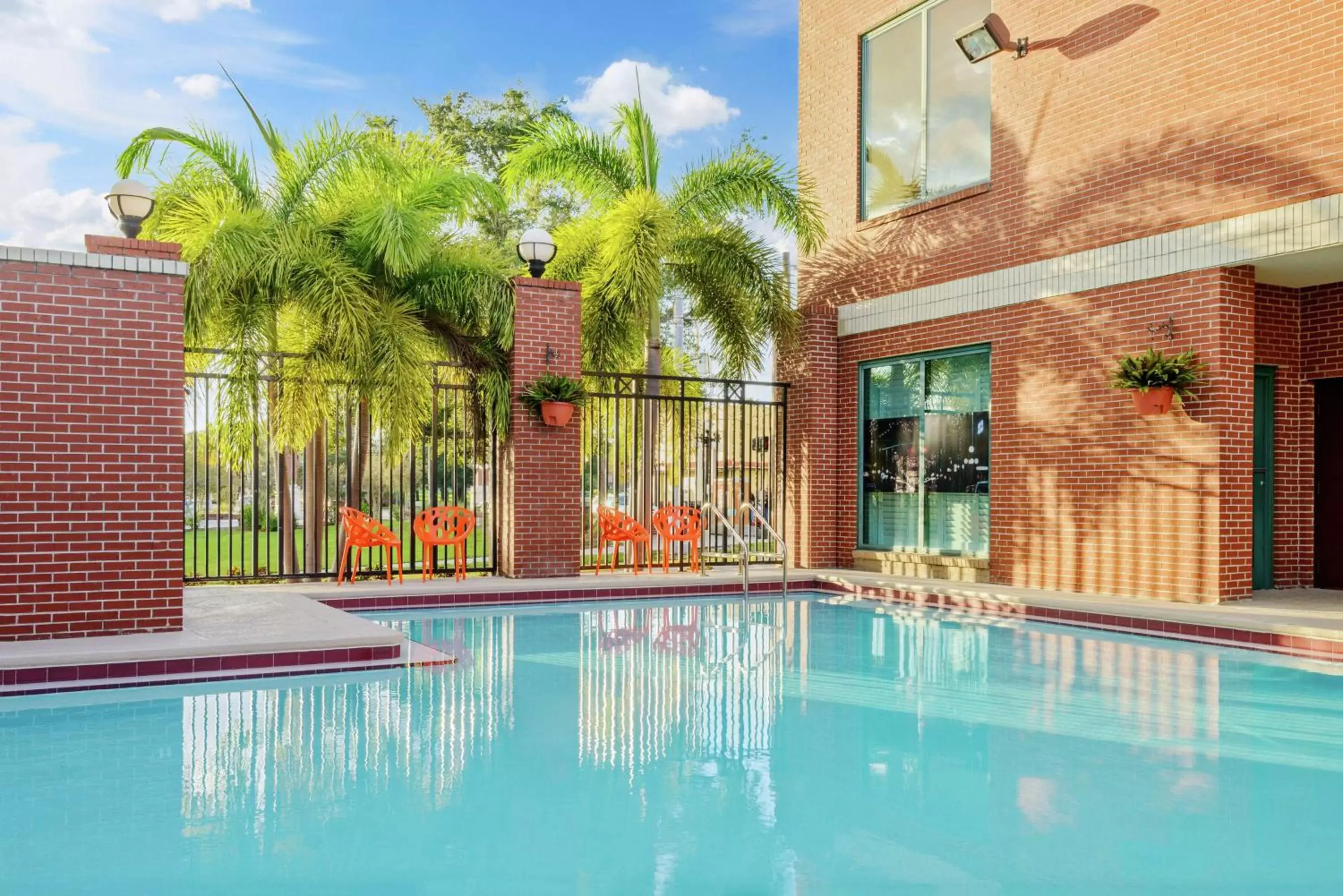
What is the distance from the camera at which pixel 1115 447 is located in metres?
8.79

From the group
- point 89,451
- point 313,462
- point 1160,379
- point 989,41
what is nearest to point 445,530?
point 313,462

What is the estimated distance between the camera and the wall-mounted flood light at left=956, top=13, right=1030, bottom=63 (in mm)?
9648

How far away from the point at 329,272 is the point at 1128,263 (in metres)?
6.88

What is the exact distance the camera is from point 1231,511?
8039mm

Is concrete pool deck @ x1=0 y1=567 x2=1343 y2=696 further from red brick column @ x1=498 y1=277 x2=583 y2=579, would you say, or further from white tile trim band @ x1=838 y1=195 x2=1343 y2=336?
white tile trim band @ x1=838 y1=195 x2=1343 y2=336

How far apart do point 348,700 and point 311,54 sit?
2033cm

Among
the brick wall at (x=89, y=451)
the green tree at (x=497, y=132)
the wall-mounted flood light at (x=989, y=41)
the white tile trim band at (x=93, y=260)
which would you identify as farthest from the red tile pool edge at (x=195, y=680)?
the green tree at (x=497, y=132)

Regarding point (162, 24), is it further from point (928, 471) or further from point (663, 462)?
point (928, 471)

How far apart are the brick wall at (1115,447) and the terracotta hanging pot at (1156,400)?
215 millimetres

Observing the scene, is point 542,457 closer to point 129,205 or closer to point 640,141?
point 640,141

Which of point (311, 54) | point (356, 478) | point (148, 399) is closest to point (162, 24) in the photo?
point (311, 54)

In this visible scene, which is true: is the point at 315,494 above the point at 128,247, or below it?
below

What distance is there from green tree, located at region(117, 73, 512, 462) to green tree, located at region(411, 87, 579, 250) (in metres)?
9.53

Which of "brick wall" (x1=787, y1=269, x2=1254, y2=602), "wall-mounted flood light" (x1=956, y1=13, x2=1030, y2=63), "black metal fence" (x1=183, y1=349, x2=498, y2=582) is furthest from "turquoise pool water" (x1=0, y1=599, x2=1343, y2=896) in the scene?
"wall-mounted flood light" (x1=956, y1=13, x2=1030, y2=63)
